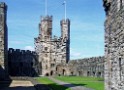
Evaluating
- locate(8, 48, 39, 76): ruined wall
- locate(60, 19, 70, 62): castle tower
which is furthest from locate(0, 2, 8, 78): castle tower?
locate(60, 19, 70, 62): castle tower

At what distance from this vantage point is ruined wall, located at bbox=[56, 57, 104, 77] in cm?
6189

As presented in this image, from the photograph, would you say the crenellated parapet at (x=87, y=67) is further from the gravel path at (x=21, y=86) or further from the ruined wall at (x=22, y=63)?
the gravel path at (x=21, y=86)

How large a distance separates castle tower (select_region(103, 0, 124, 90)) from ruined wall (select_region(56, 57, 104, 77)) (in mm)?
43168

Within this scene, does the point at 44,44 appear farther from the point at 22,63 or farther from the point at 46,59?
the point at 22,63

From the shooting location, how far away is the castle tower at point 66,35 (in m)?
79.8

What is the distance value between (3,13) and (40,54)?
16.9m

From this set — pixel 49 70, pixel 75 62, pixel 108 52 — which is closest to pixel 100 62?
pixel 75 62

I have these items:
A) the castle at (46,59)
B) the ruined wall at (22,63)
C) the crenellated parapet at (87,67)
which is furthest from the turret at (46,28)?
the crenellated parapet at (87,67)

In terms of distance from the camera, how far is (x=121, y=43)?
1401cm

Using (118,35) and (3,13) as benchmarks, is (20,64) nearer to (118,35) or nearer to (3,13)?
(3,13)

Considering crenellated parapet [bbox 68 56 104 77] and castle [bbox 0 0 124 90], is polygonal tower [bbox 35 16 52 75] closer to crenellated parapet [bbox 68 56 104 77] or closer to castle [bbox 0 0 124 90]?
castle [bbox 0 0 124 90]

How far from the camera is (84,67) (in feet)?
226

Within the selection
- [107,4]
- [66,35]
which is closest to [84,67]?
[66,35]

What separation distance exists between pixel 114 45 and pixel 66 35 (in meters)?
66.8
